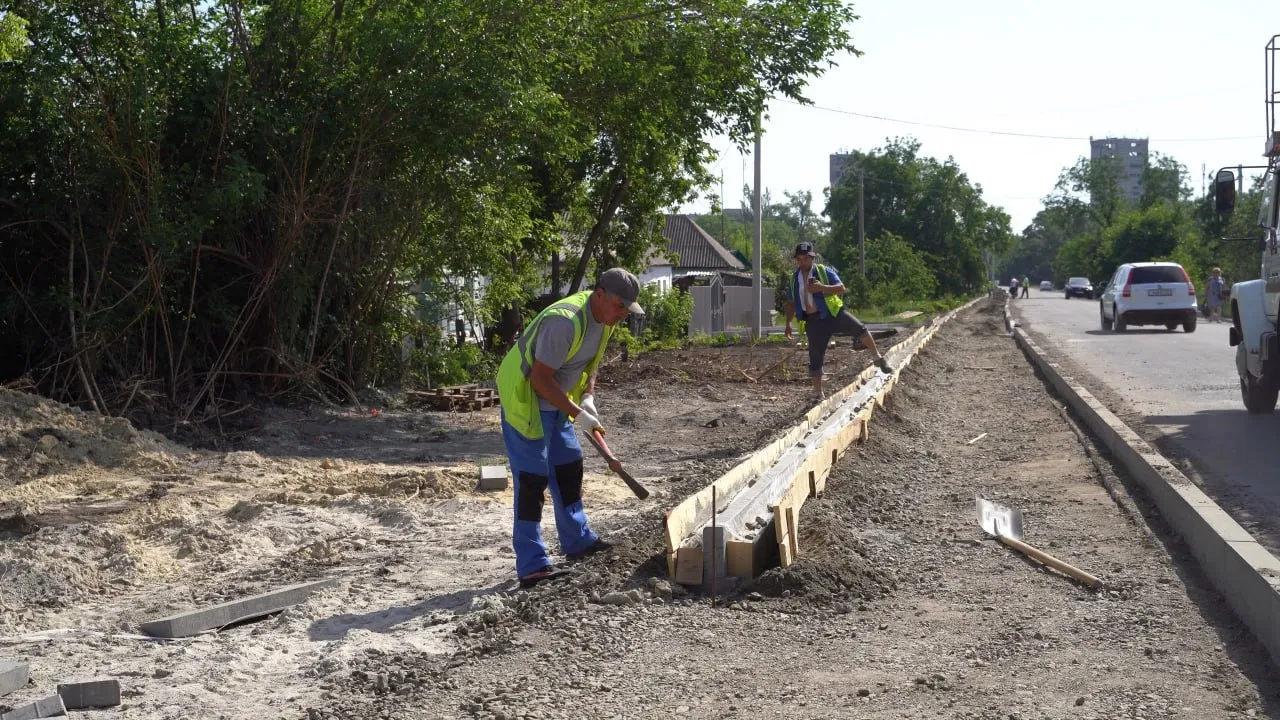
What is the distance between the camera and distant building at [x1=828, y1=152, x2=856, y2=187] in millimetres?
94312

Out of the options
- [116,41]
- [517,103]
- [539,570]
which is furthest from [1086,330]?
[539,570]

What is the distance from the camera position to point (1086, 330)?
30.9m

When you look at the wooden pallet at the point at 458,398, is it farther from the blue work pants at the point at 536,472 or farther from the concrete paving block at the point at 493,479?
the blue work pants at the point at 536,472

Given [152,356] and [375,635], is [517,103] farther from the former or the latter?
[375,635]

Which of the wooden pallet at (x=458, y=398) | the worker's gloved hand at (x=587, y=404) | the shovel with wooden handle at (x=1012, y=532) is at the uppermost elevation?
the worker's gloved hand at (x=587, y=404)

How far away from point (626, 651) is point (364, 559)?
87.2 inches

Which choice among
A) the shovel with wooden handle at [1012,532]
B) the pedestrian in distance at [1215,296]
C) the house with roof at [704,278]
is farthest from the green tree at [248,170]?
the pedestrian in distance at [1215,296]

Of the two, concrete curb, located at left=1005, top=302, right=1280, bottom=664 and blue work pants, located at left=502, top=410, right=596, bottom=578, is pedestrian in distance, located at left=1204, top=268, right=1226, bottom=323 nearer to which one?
concrete curb, located at left=1005, top=302, right=1280, bottom=664

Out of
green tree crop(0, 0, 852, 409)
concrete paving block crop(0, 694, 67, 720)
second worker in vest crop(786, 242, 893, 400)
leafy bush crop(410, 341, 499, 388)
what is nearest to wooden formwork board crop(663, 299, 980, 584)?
second worker in vest crop(786, 242, 893, 400)

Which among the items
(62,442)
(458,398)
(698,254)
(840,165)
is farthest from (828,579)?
(840,165)

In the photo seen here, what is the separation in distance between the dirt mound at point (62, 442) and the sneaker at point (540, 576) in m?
4.43

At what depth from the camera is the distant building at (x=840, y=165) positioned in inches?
3713

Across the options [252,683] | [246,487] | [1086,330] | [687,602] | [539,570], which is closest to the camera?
[252,683]

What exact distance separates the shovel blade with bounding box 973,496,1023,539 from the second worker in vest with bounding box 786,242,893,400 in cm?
455
